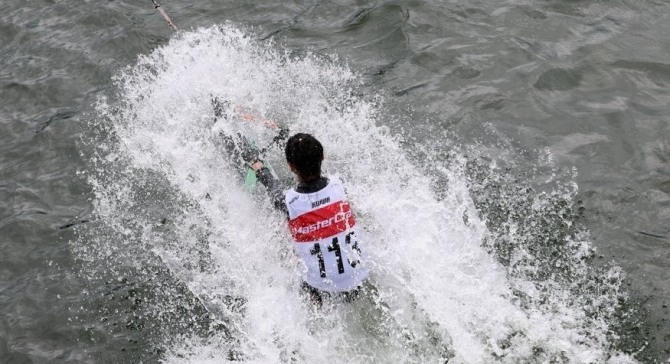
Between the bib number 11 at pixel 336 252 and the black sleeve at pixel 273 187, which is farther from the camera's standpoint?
the black sleeve at pixel 273 187

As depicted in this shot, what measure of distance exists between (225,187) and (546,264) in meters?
3.63

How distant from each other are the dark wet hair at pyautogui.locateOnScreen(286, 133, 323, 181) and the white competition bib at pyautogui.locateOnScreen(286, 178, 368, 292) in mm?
174

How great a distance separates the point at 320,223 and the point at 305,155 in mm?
596

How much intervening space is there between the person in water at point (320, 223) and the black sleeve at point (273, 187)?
0.66 metres

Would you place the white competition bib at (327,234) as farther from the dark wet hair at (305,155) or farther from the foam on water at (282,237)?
the foam on water at (282,237)

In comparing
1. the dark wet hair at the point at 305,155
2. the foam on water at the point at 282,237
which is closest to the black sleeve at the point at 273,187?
the foam on water at the point at 282,237

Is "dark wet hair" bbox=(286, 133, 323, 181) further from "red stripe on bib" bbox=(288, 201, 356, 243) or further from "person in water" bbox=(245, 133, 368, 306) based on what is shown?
"red stripe on bib" bbox=(288, 201, 356, 243)

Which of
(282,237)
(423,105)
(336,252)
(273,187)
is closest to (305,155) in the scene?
(336,252)

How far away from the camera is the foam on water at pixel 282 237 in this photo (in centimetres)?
613

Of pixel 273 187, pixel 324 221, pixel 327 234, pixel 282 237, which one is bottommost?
pixel 282 237

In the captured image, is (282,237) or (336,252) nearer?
(336,252)

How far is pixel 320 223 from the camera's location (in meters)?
5.82

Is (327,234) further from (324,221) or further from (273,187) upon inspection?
(273,187)

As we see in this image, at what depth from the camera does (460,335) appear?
605 cm
